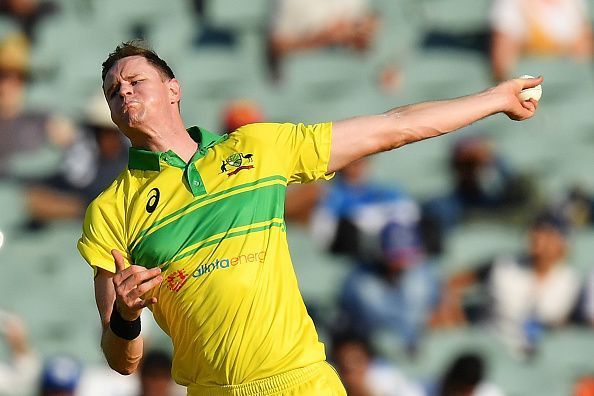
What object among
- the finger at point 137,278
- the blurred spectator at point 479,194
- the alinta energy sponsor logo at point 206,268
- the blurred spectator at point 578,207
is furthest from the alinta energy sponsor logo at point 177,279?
the blurred spectator at point 578,207

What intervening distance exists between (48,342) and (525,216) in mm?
3358

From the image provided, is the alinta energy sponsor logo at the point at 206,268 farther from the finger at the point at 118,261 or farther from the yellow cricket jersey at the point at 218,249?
the finger at the point at 118,261

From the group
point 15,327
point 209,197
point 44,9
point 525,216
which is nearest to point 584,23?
point 525,216

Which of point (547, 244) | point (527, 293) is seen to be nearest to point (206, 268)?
point (527, 293)

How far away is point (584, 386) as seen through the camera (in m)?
7.94

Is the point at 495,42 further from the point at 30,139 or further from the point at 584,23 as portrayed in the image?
the point at 30,139

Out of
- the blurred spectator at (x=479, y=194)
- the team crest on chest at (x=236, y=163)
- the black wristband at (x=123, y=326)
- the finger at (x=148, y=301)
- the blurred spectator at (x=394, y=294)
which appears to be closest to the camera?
the finger at (x=148, y=301)

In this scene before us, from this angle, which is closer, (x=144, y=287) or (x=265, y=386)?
(x=144, y=287)

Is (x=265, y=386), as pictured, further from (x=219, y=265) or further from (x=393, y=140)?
(x=393, y=140)

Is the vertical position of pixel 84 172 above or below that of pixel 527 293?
above

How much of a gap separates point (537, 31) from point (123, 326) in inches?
220

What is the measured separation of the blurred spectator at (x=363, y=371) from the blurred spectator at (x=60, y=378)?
1672 mm

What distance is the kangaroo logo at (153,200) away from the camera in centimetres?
393

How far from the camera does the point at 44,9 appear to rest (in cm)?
907
